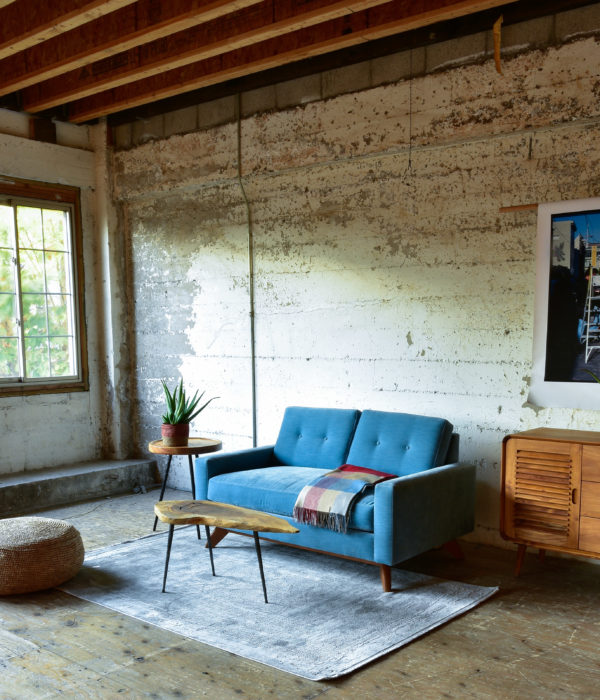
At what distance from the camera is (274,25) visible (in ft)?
13.3

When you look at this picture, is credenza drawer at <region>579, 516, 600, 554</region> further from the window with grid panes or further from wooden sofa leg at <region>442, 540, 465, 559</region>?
the window with grid panes

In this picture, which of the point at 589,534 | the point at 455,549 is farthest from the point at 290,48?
the point at 589,534

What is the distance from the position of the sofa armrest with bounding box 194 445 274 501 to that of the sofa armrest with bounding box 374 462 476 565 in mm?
1300

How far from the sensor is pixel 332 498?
3.71 metres

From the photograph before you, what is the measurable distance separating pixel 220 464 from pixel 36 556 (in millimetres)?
1291

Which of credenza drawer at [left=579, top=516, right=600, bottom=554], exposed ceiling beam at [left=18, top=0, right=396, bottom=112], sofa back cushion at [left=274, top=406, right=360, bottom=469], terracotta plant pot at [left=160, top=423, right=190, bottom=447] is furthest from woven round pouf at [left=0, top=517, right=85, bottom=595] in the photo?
exposed ceiling beam at [left=18, top=0, right=396, bottom=112]

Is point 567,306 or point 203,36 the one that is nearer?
point 567,306

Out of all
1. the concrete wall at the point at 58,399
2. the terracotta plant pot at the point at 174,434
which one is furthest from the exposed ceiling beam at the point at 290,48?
the terracotta plant pot at the point at 174,434

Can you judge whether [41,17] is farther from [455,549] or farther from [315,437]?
[455,549]

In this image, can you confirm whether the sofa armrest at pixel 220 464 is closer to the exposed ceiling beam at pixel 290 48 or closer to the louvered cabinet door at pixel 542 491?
the louvered cabinet door at pixel 542 491

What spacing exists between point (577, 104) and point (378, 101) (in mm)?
1356

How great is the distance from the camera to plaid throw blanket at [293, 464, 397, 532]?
3639mm

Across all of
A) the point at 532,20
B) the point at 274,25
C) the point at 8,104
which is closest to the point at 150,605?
the point at 274,25

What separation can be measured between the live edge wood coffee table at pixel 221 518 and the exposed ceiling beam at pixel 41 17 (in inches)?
111
